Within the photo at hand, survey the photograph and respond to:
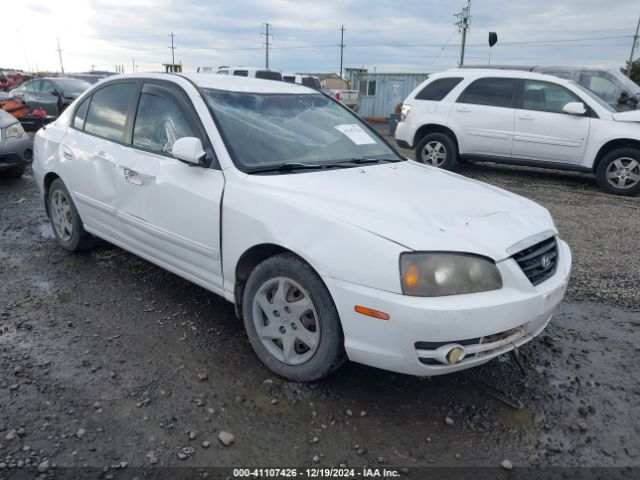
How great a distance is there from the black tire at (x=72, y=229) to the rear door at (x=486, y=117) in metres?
6.54

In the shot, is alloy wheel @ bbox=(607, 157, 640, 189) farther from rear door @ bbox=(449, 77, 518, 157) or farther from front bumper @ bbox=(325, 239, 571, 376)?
front bumper @ bbox=(325, 239, 571, 376)

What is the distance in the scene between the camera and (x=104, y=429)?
250 cm

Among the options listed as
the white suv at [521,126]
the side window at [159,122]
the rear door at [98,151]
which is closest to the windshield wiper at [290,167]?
the side window at [159,122]

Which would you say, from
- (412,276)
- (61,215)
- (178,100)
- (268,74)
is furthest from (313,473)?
(268,74)

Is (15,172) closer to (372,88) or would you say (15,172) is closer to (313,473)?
(313,473)

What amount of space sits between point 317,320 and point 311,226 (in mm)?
482

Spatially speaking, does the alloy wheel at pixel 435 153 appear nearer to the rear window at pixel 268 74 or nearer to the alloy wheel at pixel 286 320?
A: the alloy wheel at pixel 286 320

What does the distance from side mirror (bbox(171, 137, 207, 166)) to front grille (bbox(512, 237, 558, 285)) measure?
1.84 meters

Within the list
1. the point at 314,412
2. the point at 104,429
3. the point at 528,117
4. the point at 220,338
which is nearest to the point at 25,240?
the point at 220,338

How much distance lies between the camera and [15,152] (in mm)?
7777

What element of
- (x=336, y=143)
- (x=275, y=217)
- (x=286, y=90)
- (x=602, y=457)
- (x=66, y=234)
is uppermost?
(x=286, y=90)

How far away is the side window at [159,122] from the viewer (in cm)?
349

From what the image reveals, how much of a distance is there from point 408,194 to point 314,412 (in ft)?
4.22

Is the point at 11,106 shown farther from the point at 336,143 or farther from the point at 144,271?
the point at 336,143
